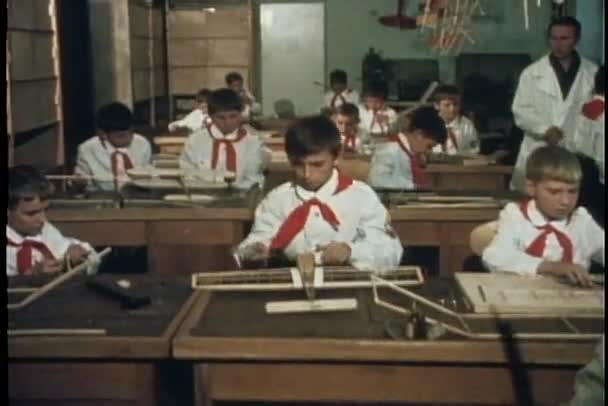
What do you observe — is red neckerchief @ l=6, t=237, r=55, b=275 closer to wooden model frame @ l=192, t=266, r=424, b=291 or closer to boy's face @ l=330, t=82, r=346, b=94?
wooden model frame @ l=192, t=266, r=424, b=291

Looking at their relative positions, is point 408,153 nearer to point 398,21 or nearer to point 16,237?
point 16,237

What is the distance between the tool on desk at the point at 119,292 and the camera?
206cm

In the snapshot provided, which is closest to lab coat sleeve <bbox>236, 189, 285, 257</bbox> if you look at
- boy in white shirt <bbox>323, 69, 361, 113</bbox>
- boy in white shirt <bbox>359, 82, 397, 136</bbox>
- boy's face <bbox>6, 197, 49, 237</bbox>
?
boy's face <bbox>6, 197, 49, 237</bbox>

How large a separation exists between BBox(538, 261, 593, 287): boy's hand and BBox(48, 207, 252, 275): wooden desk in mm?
1317

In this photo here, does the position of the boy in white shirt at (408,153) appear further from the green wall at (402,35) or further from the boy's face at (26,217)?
the green wall at (402,35)

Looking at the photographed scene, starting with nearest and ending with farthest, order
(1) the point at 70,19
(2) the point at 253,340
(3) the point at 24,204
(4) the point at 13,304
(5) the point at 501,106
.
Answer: (2) the point at 253,340
(4) the point at 13,304
(3) the point at 24,204
(1) the point at 70,19
(5) the point at 501,106

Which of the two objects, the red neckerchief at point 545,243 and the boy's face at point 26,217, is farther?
the boy's face at point 26,217

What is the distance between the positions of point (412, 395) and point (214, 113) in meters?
3.04

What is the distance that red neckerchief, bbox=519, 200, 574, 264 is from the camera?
263 centimetres

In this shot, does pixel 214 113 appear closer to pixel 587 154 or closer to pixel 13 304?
pixel 587 154

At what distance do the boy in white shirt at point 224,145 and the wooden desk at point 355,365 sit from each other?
2795 mm

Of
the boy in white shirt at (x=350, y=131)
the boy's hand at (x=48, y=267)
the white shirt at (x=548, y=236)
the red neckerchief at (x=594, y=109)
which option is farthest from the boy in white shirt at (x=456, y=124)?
the boy's hand at (x=48, y=267)

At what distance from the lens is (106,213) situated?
11.1 feet

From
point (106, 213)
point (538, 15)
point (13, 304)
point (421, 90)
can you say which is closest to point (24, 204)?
point (106, 213)
